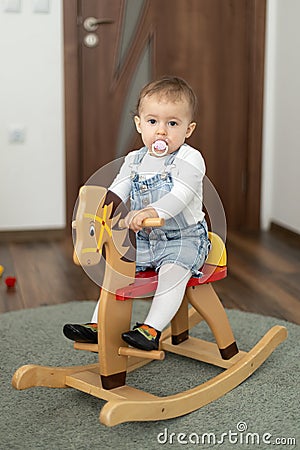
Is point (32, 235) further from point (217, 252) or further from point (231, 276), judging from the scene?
point (217, 252)

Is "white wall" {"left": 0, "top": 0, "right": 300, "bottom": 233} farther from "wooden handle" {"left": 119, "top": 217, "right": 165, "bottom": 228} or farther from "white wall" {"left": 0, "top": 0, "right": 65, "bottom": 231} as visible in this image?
"wooden handle" {"left": 119, "top": 217, "right": 165, "bottom": 228}

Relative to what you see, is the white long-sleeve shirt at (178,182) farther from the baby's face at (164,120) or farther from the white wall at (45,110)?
the white wall at (45,110)

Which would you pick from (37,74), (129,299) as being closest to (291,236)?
(37,74)

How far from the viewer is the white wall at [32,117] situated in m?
3.79

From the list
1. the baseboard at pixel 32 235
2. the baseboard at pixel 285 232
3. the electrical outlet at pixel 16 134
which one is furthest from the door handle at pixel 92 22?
the baseboard at pixel 285 232

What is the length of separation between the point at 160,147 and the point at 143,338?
512mm

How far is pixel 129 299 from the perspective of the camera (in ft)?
6.19

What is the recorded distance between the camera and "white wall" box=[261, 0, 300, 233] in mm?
3859

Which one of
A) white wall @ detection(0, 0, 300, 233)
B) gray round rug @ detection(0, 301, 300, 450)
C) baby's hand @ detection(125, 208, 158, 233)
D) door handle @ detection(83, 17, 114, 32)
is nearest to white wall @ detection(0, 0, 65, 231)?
white wall @ detection(0, 0, 300, 233)

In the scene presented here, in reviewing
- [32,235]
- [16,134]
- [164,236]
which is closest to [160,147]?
[164,236]

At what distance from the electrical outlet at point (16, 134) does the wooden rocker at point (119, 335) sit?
2020mm

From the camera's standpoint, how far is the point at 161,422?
1.82m

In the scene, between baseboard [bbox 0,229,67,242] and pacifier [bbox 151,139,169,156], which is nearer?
pacifier [bbox 151,139,169,156]

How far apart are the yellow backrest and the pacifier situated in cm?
32
